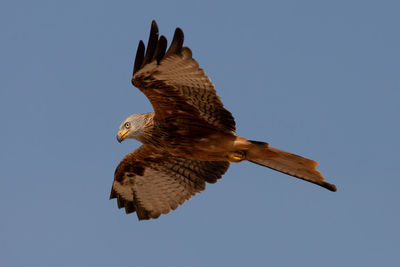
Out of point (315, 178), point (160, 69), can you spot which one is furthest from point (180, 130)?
point (315, 178)

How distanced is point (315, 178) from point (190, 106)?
2.10 meters

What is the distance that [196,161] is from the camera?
441 inches

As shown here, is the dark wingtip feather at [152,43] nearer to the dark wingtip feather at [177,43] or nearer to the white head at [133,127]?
the dark wingtip feather at [177,43]

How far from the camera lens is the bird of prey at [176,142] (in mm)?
8922

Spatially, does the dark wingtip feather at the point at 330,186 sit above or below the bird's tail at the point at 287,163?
below

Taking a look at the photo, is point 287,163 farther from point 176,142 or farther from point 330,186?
point 176,142

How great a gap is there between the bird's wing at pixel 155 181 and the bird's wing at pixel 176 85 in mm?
1577

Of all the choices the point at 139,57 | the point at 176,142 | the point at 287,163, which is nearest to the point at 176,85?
the point at 139,57

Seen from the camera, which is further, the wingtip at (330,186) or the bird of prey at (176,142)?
the wingtip at (330,186)

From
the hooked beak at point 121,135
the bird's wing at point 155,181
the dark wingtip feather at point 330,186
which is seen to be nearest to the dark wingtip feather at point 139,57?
the hooked beak at point 121,135

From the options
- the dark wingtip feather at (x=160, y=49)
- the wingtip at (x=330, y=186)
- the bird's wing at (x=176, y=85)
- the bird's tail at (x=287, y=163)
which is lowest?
the wingtip at (x=330, y=186)

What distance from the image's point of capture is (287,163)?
9.70 m

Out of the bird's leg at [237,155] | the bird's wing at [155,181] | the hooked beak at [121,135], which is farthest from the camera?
the bird's wing at [155,181]

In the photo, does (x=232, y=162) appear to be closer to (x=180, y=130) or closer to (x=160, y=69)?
(x=180, y=130)
